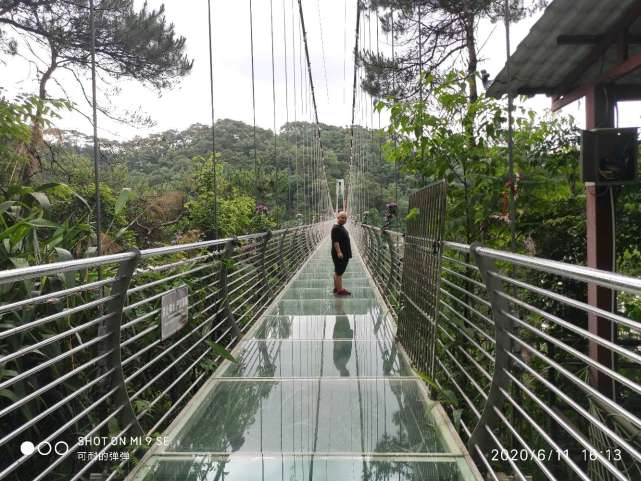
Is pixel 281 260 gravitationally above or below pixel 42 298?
below

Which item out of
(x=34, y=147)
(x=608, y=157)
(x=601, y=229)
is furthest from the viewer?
(x=34, y=147)

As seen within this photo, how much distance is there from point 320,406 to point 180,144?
433 inches

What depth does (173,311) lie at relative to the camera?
2.78 metres

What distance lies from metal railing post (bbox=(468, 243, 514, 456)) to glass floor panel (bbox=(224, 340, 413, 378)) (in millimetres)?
1259

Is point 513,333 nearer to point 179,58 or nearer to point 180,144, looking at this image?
point 179,58

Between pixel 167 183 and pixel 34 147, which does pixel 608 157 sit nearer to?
pixel 34 147

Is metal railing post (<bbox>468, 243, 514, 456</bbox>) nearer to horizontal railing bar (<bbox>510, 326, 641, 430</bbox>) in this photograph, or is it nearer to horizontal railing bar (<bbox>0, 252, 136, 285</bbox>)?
horizontal railing bar (<bbox>510, 326, 641, 430</bbox>)

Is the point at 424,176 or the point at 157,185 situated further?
the point at 157,185

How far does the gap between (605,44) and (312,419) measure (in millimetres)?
3096

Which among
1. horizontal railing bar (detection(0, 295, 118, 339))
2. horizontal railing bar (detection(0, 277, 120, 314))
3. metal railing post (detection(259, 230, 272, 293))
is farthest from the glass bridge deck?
metal railing post (detection(259, 230, 272, 293))

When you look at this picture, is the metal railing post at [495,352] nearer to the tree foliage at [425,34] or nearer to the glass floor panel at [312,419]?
the glass floor panel at [312,419]

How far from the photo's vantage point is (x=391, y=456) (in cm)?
226

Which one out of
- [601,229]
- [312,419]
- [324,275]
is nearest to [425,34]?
[324,275]

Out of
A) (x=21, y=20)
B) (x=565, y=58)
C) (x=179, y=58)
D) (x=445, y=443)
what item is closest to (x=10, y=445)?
(x=445, y=443)
